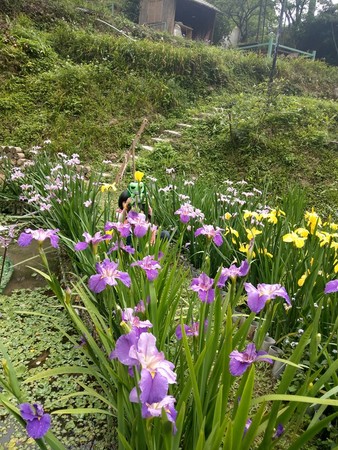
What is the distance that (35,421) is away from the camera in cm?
74

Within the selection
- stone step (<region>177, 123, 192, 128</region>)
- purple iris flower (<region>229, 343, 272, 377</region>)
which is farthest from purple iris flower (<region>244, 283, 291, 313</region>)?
stone step (<region>177, 123, 192, 128</region>)

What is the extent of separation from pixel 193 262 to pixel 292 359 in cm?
180

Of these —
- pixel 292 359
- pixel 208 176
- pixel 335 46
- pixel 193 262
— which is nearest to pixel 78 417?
pixel 292 359

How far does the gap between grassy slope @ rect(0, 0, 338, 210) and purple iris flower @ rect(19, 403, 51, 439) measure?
525 cm

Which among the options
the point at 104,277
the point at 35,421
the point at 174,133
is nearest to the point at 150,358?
the point at 35,421

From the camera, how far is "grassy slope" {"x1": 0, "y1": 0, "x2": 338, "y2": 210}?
601cm

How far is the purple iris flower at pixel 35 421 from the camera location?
2.39 feet

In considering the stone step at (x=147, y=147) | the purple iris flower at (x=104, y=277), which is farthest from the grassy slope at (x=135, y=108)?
the purple iris flower at (x=104, y=277)

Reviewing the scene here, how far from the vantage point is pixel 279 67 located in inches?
458

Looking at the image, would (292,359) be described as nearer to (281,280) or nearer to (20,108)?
(281,280)

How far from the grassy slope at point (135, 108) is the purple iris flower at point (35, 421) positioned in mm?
5251

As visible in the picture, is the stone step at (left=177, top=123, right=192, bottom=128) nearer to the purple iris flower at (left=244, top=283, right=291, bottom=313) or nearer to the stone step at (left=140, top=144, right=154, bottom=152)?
the stone step at (left=140, top=144, right=154, bottom=152)

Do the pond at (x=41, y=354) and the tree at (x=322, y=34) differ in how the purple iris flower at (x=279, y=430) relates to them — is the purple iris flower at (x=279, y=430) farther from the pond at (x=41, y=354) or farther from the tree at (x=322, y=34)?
the tree at (x=322, y=34)

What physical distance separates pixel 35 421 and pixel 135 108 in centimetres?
735
